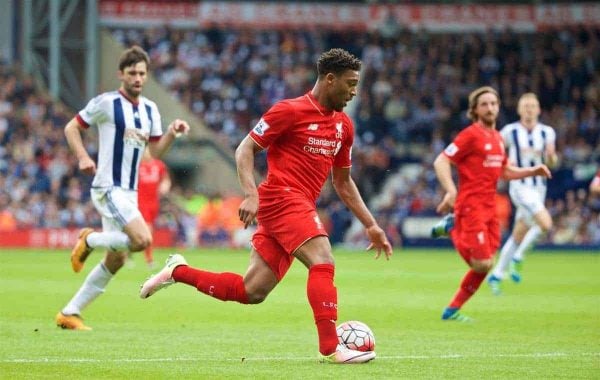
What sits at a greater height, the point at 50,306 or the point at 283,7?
the point at 283,7

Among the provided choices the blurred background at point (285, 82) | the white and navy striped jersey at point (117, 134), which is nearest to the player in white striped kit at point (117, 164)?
the white and navy striped jersey at point (117, 134)

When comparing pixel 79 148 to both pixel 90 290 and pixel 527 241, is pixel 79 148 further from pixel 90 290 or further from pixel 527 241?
pixel 527 241

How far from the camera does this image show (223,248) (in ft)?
99.9

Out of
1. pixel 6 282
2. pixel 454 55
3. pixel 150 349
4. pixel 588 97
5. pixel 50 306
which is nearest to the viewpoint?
pixel 150 349

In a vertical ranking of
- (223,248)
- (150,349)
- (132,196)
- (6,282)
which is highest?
(132,196)

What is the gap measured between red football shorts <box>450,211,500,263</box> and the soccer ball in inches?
146

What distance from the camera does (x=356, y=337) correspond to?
27.5 feet

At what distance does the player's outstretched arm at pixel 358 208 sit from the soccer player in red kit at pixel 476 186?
3.18 meters

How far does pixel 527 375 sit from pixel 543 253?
21.0 m

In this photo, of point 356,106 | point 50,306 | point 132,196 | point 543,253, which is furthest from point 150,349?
point 356,106

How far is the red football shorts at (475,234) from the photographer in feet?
39.1

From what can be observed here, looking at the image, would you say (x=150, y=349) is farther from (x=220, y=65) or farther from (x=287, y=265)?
(x=220, y=65)

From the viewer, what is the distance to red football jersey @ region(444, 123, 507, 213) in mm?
12391

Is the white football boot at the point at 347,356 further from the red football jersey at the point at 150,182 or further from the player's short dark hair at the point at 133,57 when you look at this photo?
the red football jersey at the point at 150,182
